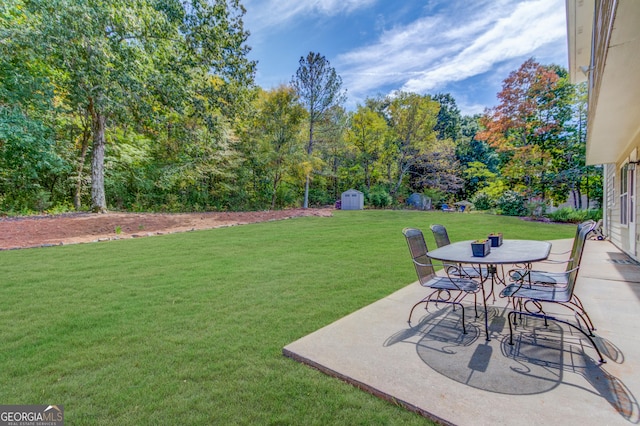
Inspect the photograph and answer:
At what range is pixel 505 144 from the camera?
15.7 m

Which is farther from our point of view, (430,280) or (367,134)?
(367,134)

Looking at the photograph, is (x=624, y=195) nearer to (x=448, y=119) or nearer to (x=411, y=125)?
(x=411, y=125)

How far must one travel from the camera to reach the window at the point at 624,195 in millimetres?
6336

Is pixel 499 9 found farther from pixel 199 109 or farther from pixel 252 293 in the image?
pixel 199 109

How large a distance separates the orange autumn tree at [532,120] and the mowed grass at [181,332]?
508 inches

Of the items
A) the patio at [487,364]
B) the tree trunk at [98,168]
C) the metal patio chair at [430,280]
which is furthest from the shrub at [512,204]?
the tree trunk at [98,168]

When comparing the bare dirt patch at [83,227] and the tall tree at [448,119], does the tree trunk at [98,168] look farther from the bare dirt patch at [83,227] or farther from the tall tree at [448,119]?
the tall tree at [448,119]

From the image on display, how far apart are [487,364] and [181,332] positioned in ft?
8.51

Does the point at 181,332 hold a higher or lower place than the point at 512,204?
lower

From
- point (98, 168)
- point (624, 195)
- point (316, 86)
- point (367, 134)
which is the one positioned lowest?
point (624, 195)

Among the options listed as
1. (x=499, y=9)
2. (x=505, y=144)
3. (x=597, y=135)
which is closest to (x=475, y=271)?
(x=597, y=135)

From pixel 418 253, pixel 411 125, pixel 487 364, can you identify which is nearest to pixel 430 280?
pixel 418 253

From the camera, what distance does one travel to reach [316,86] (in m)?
19.4

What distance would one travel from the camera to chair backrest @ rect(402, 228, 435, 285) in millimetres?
3151
